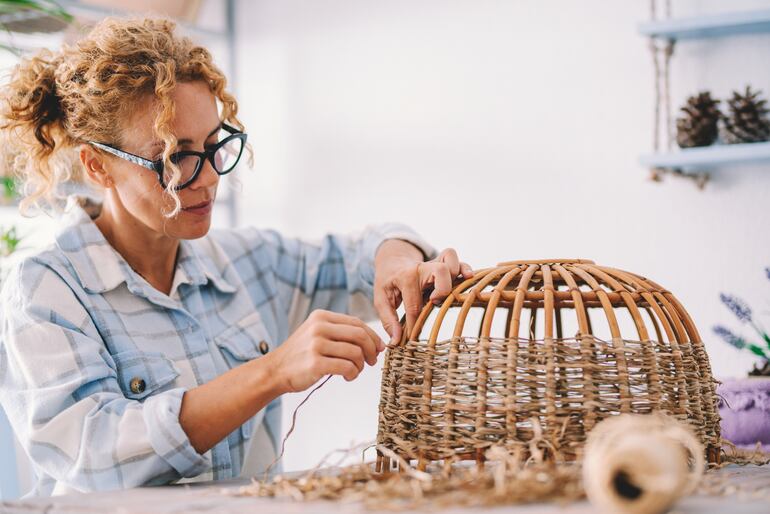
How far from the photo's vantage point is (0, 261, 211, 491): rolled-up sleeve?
45.1 inches

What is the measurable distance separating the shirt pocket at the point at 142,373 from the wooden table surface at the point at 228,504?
0.86ft

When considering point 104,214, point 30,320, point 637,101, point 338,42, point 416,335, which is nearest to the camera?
point 416,335

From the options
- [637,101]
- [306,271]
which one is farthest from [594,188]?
[306,271]

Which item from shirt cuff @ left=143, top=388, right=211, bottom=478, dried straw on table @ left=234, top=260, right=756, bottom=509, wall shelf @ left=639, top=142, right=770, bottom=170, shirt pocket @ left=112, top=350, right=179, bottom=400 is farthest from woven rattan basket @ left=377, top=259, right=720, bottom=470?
wall shelf @ left=639, top=142, right=770, bottom=170

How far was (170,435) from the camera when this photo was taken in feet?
3.73

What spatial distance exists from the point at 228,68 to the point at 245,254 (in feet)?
6.15

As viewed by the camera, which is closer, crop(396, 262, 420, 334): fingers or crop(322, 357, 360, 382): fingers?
crop(322, 357, 360, 382): fingers

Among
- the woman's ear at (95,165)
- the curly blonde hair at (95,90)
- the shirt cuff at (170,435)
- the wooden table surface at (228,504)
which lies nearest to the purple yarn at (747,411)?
the wooden table surface at (228,504)

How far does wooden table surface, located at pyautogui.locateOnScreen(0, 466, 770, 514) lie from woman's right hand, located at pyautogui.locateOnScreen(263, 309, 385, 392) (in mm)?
170

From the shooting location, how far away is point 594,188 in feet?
8.31

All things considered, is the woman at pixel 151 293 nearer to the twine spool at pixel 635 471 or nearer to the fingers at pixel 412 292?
the fingers at pixel 412 292

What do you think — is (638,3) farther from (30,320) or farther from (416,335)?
(30,320)

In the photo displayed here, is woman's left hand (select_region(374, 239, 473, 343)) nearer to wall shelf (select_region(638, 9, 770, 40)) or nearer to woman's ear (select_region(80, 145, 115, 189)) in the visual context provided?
woman's ear (select_region(80, 145, 115, 189))

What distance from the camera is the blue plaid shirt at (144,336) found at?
116 centimetres
